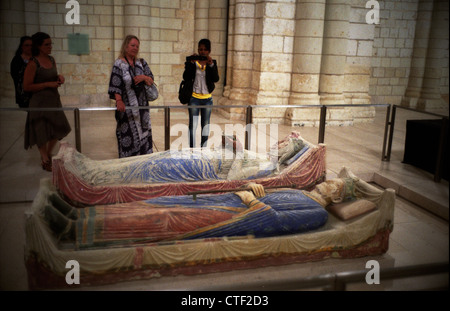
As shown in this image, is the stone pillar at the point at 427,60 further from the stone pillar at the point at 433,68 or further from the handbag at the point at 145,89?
the handbag at the point at 145,89

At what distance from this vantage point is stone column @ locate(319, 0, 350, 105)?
7691 millimetres

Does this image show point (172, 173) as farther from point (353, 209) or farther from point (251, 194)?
point (353, 209)

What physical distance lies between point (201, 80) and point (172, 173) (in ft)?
5.67

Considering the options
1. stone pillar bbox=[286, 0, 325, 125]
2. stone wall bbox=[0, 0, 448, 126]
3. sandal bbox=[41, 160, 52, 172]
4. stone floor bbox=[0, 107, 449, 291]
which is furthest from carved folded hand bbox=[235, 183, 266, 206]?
stone pillar bbox=[286, 0, 325, 125]

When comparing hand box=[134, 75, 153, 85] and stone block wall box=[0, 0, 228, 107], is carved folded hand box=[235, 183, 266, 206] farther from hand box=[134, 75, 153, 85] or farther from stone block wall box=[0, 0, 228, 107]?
stone block wall box=[0, 0, 228, 107]

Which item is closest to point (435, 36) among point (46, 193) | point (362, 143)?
point (362, 143)

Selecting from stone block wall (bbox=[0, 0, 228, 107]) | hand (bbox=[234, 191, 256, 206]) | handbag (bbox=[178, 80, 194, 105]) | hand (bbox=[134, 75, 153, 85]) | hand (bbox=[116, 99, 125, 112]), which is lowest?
hand (bbox=[234, 191, 256, 206])

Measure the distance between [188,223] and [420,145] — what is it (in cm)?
364

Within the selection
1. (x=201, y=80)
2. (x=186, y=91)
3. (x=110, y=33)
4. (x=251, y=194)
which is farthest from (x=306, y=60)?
(x=251, y=194)

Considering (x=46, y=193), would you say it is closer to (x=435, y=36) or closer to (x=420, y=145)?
(x=420, y=145)

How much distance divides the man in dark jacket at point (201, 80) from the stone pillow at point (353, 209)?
225 centimetres

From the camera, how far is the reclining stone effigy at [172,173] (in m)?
3.53

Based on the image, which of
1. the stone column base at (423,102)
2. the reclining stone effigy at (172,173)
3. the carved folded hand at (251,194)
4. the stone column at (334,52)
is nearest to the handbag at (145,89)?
the reclining stone effigy at (172,173)

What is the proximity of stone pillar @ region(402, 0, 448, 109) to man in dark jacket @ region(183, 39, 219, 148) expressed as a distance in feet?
23.2
